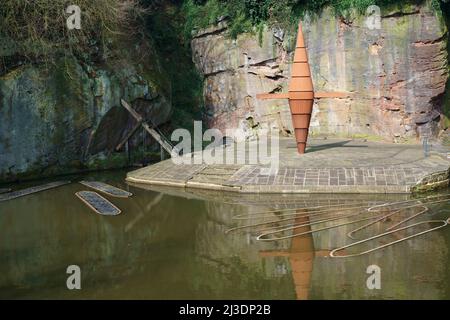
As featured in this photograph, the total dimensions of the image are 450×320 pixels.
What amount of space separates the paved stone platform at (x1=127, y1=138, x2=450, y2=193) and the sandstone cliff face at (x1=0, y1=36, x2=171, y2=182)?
102 inches

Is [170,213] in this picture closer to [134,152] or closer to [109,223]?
[109,223]

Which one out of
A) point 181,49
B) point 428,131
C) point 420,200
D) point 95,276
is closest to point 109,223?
point 95,276

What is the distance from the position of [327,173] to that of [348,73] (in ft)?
21.7

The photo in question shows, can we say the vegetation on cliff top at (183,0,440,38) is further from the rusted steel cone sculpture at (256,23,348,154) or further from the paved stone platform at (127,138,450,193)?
the paved stone platform at (127,138,450,193)

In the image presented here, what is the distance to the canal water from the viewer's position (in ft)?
26.6

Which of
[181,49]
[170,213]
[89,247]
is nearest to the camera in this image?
[89,247]

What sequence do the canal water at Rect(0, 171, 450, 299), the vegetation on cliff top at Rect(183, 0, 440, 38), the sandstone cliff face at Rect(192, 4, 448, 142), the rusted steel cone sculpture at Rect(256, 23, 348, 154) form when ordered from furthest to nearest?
the vegetation on cliff top at Rect(183, 0, 440, 38), the sandstone cliff face at Rect(192, 4, 448, 142), the rusted steel cone sculpture at Rect(256, 23, 348, 154), the canal water at Rect(0, 171, 450, 299)

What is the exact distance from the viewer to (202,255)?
984cm

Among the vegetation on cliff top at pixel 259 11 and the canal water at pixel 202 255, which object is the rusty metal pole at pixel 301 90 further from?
the vegetation on cliff top at pixel 259 11

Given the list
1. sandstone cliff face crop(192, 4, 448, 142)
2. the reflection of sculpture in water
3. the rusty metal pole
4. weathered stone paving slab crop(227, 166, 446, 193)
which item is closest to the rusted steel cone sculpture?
the rusty metal pole

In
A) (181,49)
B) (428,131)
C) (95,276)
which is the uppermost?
(181,49)

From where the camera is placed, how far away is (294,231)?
11188mm

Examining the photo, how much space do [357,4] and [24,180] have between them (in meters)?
12.0

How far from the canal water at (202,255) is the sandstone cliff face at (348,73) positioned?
667 centimetres
